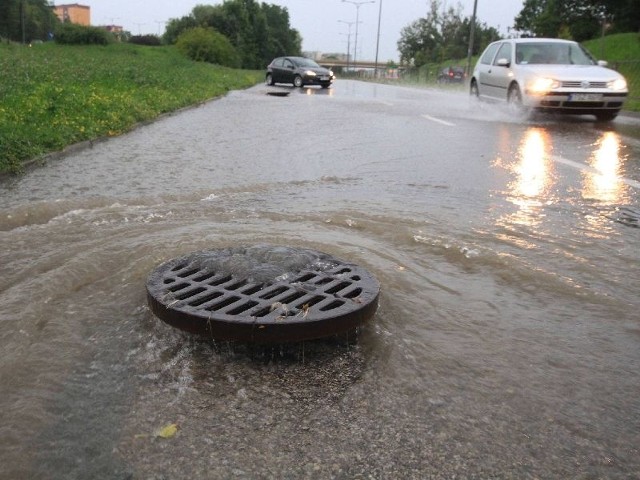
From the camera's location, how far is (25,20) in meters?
90.6

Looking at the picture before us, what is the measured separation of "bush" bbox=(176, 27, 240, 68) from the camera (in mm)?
55000

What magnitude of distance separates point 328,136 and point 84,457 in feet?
27.4

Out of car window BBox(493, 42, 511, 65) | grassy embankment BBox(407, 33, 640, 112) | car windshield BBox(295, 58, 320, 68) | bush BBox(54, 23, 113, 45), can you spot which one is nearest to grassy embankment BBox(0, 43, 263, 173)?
car window BBox(493, 42, 511, 65)

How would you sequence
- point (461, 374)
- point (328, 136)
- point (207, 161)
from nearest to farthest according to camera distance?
point (461, 374), point (207, 161), point (328, 136)

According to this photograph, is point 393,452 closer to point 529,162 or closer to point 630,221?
point 630,221

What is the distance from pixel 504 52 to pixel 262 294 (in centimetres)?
1345

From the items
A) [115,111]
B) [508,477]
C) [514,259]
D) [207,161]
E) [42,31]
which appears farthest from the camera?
[42,31]

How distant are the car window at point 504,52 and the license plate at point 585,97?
224 cm

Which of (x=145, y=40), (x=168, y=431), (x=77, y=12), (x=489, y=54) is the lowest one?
(x=168, y=431)

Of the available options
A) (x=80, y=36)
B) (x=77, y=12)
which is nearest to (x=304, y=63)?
(x=80, y=36)

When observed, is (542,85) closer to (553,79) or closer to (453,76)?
(553,79)

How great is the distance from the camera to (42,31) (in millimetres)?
105000

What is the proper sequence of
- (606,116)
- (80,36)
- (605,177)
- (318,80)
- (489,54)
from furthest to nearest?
(80,36) → (318,80) → (489,54) → (606,116) → (605,177)

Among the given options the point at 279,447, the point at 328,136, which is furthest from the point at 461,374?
the point at 328,136
